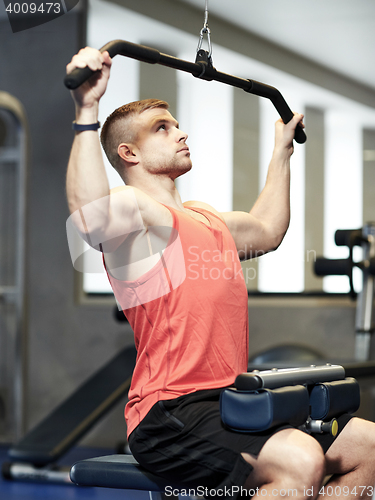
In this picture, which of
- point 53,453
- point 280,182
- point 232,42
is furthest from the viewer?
point 232,42

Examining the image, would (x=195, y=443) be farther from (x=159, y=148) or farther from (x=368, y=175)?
(x=368, y=175)

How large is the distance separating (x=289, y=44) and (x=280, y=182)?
90.7 inches

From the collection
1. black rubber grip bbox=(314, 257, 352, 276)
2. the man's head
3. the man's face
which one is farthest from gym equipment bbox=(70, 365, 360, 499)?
black rubber grip bbox=(314, 257, 352, 276)

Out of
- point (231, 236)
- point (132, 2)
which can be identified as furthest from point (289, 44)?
point (231, 236)

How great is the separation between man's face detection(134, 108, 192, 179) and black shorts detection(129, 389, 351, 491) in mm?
562

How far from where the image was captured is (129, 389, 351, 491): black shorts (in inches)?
48.6

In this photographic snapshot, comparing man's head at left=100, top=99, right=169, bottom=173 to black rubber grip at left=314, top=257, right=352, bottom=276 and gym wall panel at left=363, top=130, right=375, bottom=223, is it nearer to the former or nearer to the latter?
black rubber grip at left=314, top=257, right=352, bottom=276

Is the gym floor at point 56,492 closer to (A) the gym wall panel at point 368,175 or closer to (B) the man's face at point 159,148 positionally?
(B) the man's face at point 159,148

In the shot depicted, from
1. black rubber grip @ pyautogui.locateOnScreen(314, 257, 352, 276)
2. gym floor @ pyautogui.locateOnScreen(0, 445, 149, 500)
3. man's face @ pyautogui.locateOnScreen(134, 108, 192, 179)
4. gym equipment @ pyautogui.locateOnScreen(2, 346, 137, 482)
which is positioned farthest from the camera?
black rubber grip @ pyautogui.locateOnScreen(314, 257, 352, 276)

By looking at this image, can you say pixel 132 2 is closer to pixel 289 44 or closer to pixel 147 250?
pixel 289 44

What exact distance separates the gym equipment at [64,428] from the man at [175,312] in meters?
1.76

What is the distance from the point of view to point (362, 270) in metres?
3.37

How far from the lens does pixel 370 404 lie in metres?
3.54

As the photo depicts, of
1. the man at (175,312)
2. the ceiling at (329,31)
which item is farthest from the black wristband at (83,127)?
the ceiling at (329,31)
